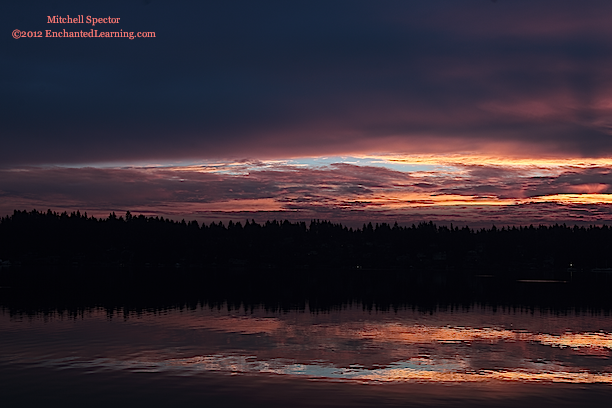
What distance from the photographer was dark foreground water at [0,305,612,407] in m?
36.2

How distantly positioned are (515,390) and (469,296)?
92.7 m

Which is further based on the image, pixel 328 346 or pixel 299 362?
pixel 328 346

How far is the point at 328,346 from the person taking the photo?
56.2 m

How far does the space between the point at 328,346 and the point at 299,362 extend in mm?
9143

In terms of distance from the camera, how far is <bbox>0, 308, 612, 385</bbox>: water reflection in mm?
44144

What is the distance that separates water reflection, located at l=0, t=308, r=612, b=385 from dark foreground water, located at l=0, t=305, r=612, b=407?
139 mm

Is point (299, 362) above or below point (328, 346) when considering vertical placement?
above

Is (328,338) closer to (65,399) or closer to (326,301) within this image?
(65,399)

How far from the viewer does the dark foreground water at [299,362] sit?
36.2 m

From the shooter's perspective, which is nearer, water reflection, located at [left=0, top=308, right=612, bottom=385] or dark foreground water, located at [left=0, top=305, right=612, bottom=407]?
dark foreground water, located at [left=0, top=305, right=612, bottom=407]

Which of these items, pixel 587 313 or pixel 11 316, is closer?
pixel 11 316

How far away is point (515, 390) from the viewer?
38594 mm

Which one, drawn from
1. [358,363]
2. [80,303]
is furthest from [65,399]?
[80,303]

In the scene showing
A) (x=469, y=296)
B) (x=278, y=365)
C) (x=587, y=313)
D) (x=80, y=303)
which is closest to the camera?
(x=278, y=365)
